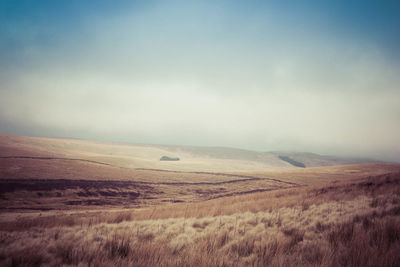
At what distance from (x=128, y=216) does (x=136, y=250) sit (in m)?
5.27

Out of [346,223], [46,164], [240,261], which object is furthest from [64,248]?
[46,164]

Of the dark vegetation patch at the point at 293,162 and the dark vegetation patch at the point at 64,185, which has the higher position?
the dark vegetation patch at the point at 64,185

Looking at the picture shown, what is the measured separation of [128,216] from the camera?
8203mm

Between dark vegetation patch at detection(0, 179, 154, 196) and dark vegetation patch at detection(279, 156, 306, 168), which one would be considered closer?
dark vegetation patch at detection(0, 179, 154, 196)

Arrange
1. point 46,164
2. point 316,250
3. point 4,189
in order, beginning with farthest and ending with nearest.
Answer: point 46,164, point 4,189, point 316,250

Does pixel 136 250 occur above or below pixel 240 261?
below

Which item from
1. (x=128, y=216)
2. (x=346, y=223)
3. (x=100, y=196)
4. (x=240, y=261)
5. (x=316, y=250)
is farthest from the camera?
(x=100, y=196)

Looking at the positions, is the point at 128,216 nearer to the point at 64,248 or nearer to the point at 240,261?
the point at 64,248

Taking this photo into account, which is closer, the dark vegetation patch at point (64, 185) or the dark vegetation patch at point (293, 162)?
the dark vegetation patch at point (64, 185)

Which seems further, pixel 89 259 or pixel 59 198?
pixel 59 198

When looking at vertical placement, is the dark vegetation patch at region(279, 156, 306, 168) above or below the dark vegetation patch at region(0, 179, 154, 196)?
below

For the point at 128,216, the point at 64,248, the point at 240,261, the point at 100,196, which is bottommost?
the point at 100,196

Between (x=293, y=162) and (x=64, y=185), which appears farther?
(x=293, y=162)

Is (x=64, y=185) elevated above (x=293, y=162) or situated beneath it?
elevated above
